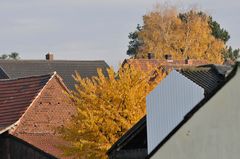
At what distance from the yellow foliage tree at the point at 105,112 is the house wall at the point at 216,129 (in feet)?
64.5

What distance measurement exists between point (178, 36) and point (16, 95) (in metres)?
51.7

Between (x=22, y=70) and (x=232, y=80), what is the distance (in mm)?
61843

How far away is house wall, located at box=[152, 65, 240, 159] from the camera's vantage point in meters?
13.4

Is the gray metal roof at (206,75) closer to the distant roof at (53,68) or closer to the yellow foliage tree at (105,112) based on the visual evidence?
the yellow foliage tree at (105,112)

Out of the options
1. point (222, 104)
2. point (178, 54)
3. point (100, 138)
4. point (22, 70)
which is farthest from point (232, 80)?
point (178, 54)

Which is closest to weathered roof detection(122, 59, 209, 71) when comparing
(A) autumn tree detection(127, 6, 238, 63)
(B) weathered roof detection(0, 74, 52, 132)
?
(B) weathered roof detection(0, 74, 52, 132)

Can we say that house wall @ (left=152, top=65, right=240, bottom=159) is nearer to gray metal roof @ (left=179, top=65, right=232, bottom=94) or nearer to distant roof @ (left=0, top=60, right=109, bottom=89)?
gray metal roof @ (left=179, top=65, right=232, bottom=94)

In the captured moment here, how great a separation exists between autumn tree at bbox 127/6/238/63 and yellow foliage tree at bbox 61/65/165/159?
56.0 metres

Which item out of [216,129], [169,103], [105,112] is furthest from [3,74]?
[216,129]

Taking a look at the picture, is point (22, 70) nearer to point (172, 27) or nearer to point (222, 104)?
point (172, 27)

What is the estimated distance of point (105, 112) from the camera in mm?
34562

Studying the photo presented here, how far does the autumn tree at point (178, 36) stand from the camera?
93812 mm

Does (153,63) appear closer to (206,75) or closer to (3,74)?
(3,74)

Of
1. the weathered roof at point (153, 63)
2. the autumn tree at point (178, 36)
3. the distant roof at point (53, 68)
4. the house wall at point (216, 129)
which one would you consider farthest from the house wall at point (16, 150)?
the autumn tree at point (178, 36)
